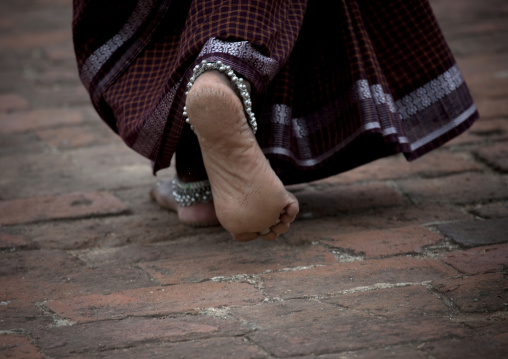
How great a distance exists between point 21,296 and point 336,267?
61 centimetres

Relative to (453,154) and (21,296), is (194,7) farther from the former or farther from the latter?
(453,154)

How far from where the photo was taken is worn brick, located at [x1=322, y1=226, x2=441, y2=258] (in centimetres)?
143

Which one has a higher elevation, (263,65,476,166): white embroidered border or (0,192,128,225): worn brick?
(263,65,476,166): white embroidered border

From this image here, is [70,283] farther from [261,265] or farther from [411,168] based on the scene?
[411,168]

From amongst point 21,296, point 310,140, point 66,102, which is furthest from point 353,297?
point 66,102

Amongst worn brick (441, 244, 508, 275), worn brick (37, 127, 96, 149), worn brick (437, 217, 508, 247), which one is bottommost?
worn brick (37, 127, 96, 149)

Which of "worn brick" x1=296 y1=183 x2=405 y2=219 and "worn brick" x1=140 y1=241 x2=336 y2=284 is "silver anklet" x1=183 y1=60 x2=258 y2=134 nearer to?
"worn brick" x1=140 y1=241 x2=336 y2=284

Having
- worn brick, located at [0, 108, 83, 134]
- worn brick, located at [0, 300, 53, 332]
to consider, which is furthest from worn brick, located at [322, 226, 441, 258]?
worn brick, located at [0, 108, 83, 134]

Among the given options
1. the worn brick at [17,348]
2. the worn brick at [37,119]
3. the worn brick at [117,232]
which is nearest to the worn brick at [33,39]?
the worn brick at [37,119]

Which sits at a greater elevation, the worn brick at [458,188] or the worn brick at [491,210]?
the worn brick at [491,210]

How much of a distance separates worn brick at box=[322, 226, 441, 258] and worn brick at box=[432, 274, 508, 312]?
0.59ft

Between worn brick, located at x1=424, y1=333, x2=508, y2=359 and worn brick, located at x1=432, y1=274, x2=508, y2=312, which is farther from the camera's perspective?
worn brick, located at x1=432, y1=274, x2=508, y2=312

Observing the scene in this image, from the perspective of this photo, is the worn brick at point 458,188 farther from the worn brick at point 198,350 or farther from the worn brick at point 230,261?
the worn brick at point 198,350

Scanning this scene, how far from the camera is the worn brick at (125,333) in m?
1.10
